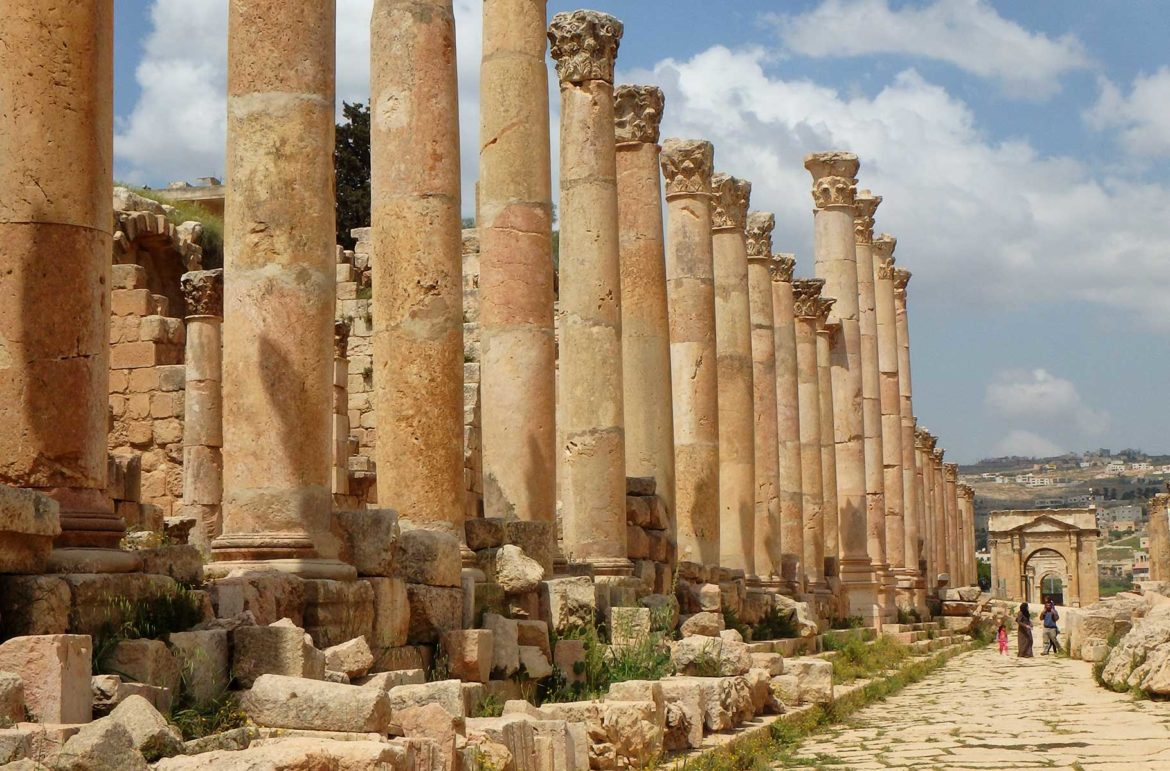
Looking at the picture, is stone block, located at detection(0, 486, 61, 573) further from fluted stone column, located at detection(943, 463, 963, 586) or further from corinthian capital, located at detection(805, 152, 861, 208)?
fluted stone column, located at detection(943, 463, 963, 586)

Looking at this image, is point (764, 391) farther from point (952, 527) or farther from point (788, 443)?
point (952, 527)

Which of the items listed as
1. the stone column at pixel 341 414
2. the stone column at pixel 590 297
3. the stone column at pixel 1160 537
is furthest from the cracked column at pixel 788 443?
the stone column at pixel 1160 537

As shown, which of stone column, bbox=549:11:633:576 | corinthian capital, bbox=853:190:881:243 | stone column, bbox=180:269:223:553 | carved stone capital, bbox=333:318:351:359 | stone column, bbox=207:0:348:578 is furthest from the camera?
corinthian capital, bbox=853:190:881:243

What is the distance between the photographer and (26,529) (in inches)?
324

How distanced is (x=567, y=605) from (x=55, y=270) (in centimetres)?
701

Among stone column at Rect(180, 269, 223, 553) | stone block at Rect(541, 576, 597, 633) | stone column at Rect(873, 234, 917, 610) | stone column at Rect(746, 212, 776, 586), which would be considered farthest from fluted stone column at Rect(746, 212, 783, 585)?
stone block at Rect(541, 576, 597, 633)

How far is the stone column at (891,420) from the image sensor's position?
3991cm

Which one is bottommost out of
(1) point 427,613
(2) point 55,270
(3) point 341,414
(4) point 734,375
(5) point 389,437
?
(1) point 427,613

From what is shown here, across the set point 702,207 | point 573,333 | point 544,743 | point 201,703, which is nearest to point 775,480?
point 702,207

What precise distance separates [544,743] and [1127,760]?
493 centimetres

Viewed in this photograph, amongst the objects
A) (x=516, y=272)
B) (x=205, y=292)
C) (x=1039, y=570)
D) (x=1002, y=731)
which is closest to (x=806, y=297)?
(x=205, y=292)

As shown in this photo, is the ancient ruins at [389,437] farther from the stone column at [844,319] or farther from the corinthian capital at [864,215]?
the corinthian capital at [864,215]

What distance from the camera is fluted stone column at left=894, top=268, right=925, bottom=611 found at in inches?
1656

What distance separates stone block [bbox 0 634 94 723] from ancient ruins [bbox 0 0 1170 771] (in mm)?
15
